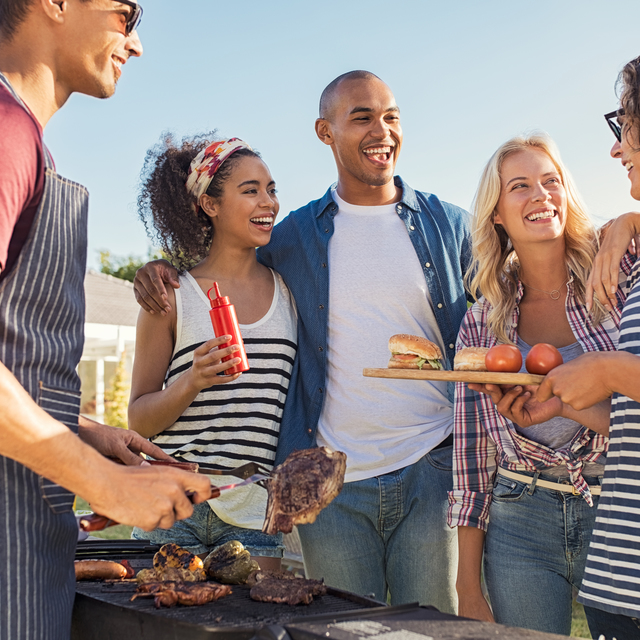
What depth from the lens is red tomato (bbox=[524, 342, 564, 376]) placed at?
8.94ft

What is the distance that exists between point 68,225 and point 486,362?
5.69 ft

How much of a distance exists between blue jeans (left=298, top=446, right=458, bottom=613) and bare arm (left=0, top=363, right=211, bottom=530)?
168cm

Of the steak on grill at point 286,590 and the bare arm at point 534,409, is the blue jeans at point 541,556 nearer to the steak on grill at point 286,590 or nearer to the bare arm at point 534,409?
the bare arm at point 534,409

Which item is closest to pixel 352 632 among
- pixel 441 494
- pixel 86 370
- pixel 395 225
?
pixel 441 494

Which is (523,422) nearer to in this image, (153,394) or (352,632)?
(352,632)

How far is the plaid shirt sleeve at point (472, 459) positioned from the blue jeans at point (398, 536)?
8.3 inches

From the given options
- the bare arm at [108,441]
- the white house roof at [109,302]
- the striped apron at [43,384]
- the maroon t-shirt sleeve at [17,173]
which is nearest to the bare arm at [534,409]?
the bare arm at [108,441]

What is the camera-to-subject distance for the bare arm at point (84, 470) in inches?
65.1

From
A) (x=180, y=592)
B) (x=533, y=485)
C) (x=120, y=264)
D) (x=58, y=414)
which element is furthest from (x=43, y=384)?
(x=120, y=264)

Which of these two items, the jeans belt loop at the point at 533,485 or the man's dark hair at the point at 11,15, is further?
the jeans belt loop at the point at 533,485

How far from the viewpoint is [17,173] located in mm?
1725

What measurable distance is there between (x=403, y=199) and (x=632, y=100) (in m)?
1.51

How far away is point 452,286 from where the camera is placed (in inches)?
147

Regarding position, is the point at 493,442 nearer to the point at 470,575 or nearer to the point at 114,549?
the point at 470,575
